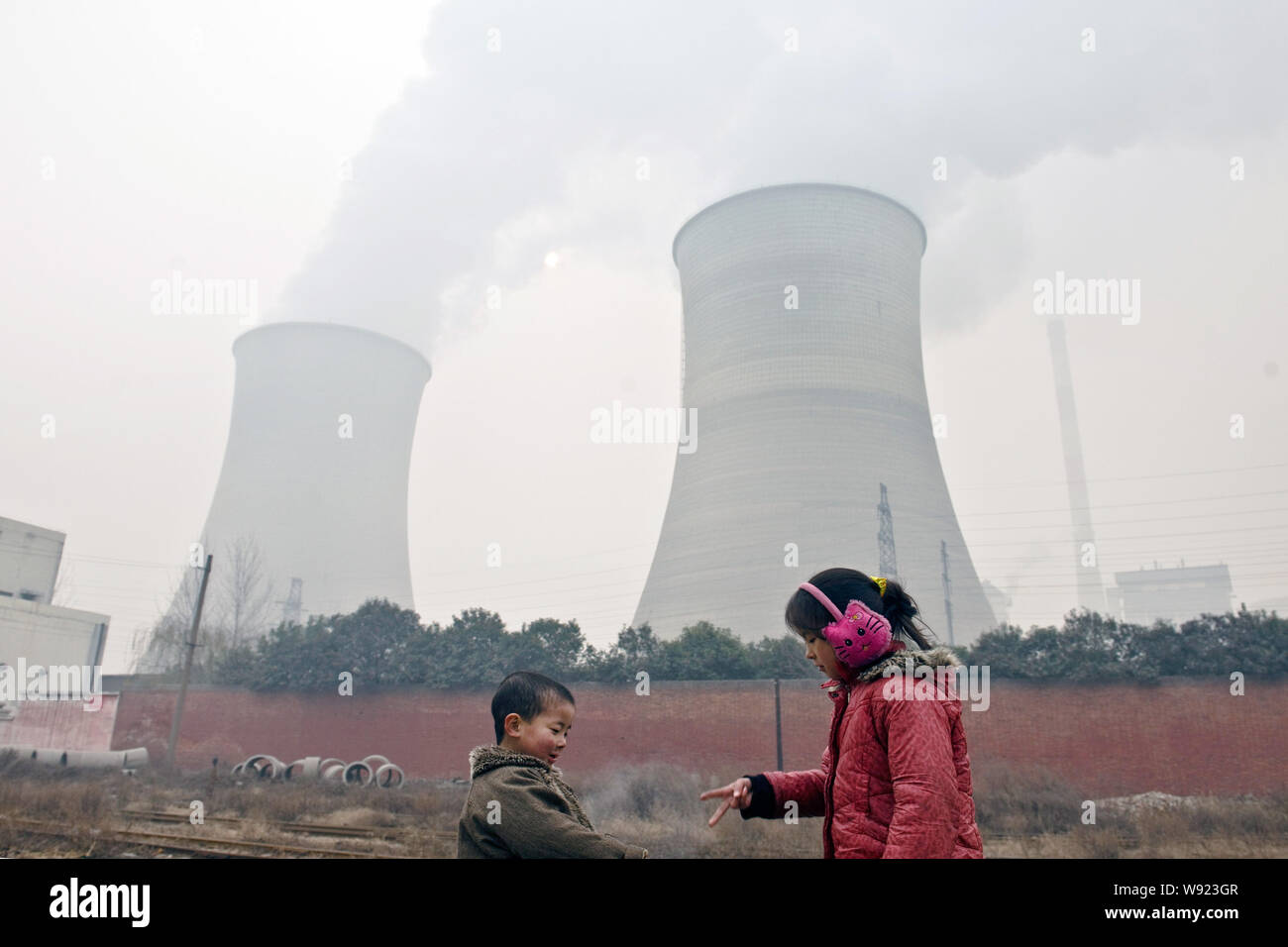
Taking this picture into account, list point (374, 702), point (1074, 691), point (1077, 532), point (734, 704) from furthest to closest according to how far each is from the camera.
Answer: point (1077, 532) → point (374, 702) → point (734, 704) → point (1074, 691)

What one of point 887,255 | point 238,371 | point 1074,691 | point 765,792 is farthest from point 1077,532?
point 765,792

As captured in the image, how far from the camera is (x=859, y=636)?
1100 mm

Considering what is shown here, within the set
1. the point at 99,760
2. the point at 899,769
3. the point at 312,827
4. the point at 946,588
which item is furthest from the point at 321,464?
the point at 899,769

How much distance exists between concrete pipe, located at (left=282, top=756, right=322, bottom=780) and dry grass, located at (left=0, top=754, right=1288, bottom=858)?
513 millimetres

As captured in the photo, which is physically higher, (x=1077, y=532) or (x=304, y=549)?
(x=1077, y=532)

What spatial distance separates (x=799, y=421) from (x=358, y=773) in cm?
796

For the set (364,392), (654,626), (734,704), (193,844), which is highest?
(364,392)

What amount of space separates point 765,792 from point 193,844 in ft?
22.3

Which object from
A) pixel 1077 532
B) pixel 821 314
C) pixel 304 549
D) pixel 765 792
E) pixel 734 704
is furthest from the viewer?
A: pixel 1077 532

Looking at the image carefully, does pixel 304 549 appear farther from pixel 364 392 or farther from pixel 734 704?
pixel 734 704

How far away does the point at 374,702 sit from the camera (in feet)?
40.6

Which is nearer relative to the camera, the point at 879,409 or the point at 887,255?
the point at 879,409

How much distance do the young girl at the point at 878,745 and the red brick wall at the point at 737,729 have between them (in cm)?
965

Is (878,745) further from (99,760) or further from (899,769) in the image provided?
(99,760)
